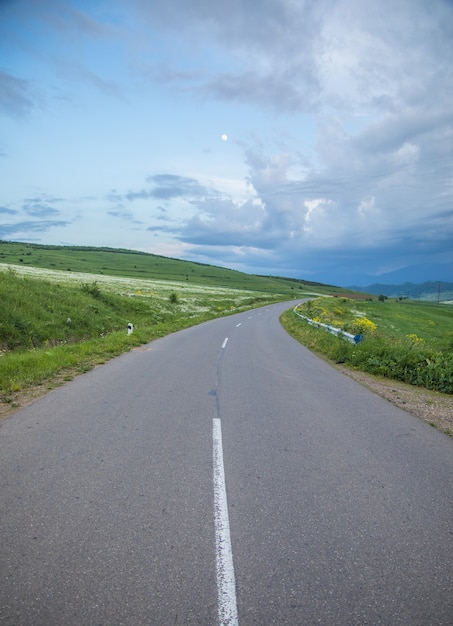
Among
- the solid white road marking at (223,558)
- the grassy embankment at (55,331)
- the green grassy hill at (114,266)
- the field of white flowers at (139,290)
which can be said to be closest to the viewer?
the solid white road marking at (223,558)

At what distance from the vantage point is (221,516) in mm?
3629

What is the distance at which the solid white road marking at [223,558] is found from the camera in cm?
253

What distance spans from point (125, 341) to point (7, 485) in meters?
11.8

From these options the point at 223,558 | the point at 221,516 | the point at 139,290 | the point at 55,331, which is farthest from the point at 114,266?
the point at 223,558

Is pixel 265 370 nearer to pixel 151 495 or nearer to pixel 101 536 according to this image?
pixel 151 495

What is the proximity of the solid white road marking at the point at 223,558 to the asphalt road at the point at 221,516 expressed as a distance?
12 millimetres

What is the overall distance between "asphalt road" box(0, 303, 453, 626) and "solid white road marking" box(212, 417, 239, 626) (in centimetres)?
1

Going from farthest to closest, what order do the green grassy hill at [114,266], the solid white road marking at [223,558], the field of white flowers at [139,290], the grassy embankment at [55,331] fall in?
the green grassy hill at [114,266] → the field of white flowers at [139,290] → the grassy embankment at [55,331] → the solid white road marking at [223,558]

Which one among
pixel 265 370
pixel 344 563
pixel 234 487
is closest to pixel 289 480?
pixel 234 487

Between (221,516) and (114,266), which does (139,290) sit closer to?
(221,516)

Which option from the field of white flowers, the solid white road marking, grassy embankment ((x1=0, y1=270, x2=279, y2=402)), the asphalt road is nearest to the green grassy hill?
the field of white flowers

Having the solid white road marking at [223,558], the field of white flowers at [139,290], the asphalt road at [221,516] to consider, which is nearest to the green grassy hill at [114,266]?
the field of white flowers at [139,290]

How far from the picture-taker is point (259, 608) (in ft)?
8.47

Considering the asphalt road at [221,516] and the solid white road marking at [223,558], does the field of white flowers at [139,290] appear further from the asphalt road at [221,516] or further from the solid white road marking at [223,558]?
the solid white road marking at [223,558]
